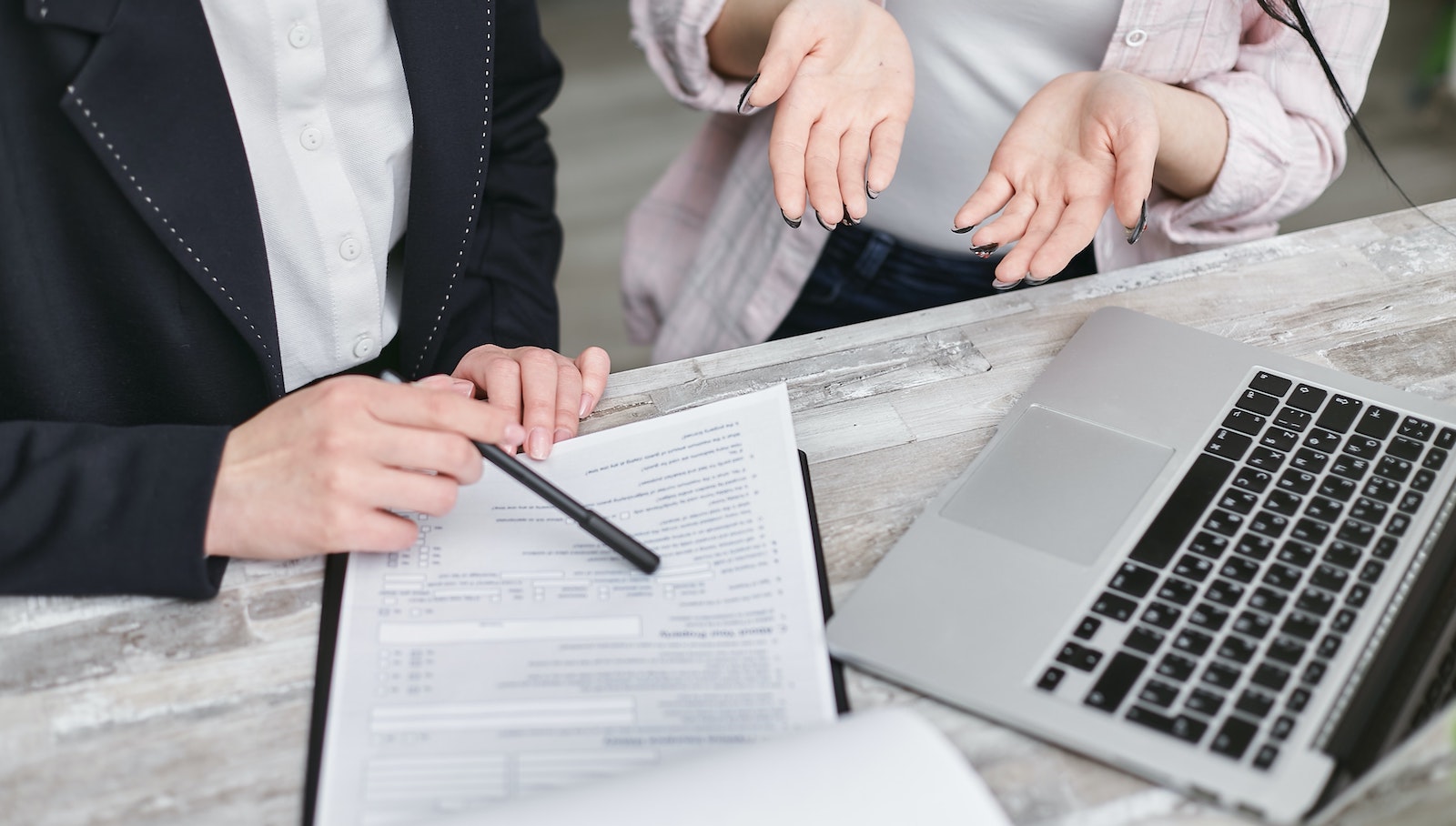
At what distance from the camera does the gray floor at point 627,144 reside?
215 cm

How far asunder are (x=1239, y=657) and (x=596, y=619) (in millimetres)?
323

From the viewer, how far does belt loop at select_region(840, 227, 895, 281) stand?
111cm

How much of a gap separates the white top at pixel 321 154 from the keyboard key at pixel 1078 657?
0.61 meters

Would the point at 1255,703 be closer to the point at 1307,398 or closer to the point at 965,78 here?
the point at 1307,398

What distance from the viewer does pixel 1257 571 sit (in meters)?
0.56

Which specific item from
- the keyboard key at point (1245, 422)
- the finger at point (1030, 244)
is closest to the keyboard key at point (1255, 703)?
the keyboard key at point (1245, 422)

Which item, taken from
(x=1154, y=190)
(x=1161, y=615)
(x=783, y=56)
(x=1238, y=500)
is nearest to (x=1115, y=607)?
(x=1161, y=615)

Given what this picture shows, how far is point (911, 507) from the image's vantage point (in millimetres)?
641

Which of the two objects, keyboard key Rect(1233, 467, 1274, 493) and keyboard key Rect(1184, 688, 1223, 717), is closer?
keyboard key Rect(1184, 688, 1223, 717)

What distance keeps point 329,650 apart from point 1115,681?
0.40 metres

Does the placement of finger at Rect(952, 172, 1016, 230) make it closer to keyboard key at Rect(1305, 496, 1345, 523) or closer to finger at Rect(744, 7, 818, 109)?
finger at Rect(744, 7, 818, 109)

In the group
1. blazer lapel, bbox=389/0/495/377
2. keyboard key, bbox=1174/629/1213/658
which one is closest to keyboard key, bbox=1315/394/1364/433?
keyboard key, bbox=1174/629/1213/658

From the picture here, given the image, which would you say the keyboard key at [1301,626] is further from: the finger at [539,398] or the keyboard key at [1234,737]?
the finger at [539,398]

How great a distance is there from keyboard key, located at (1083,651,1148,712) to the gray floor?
154cm
